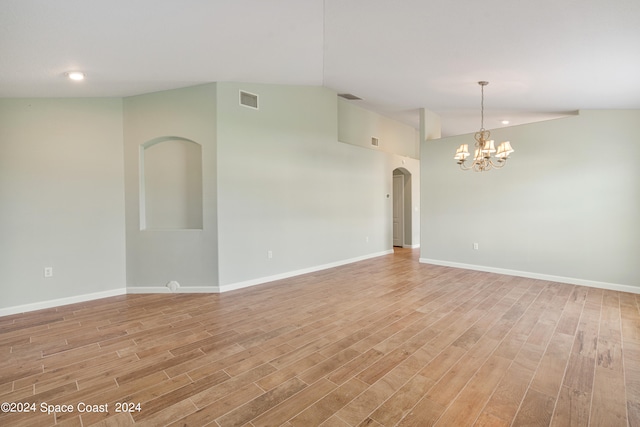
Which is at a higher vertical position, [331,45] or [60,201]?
[331,45]

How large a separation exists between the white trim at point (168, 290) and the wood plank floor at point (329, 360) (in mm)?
175

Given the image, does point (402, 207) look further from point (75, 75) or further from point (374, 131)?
point (75, 75)

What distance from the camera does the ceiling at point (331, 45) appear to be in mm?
2494

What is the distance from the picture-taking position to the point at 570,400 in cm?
192

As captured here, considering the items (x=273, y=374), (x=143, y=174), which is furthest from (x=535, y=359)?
(x=143, y=174)

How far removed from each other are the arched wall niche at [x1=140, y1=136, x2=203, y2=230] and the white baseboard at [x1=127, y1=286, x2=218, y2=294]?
88 centimetres

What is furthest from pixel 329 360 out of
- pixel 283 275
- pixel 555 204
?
pixel 555 204

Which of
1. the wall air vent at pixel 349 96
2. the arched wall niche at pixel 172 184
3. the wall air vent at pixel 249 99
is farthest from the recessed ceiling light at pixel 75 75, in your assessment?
the wall air vent at pixel 349 96

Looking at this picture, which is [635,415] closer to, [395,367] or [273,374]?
[395,367]

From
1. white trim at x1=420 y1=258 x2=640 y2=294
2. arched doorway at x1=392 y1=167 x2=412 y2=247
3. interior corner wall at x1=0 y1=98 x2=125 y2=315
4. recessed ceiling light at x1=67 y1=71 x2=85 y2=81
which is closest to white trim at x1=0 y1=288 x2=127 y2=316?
interior corner wall at x1=0 y1=98 x2=125 y2=315

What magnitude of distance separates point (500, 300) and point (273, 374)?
10.5 ft

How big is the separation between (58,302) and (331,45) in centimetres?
480

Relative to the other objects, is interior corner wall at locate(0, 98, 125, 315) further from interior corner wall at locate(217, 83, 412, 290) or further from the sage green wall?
the sage green wall

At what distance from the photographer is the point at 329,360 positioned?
7.95 feet
